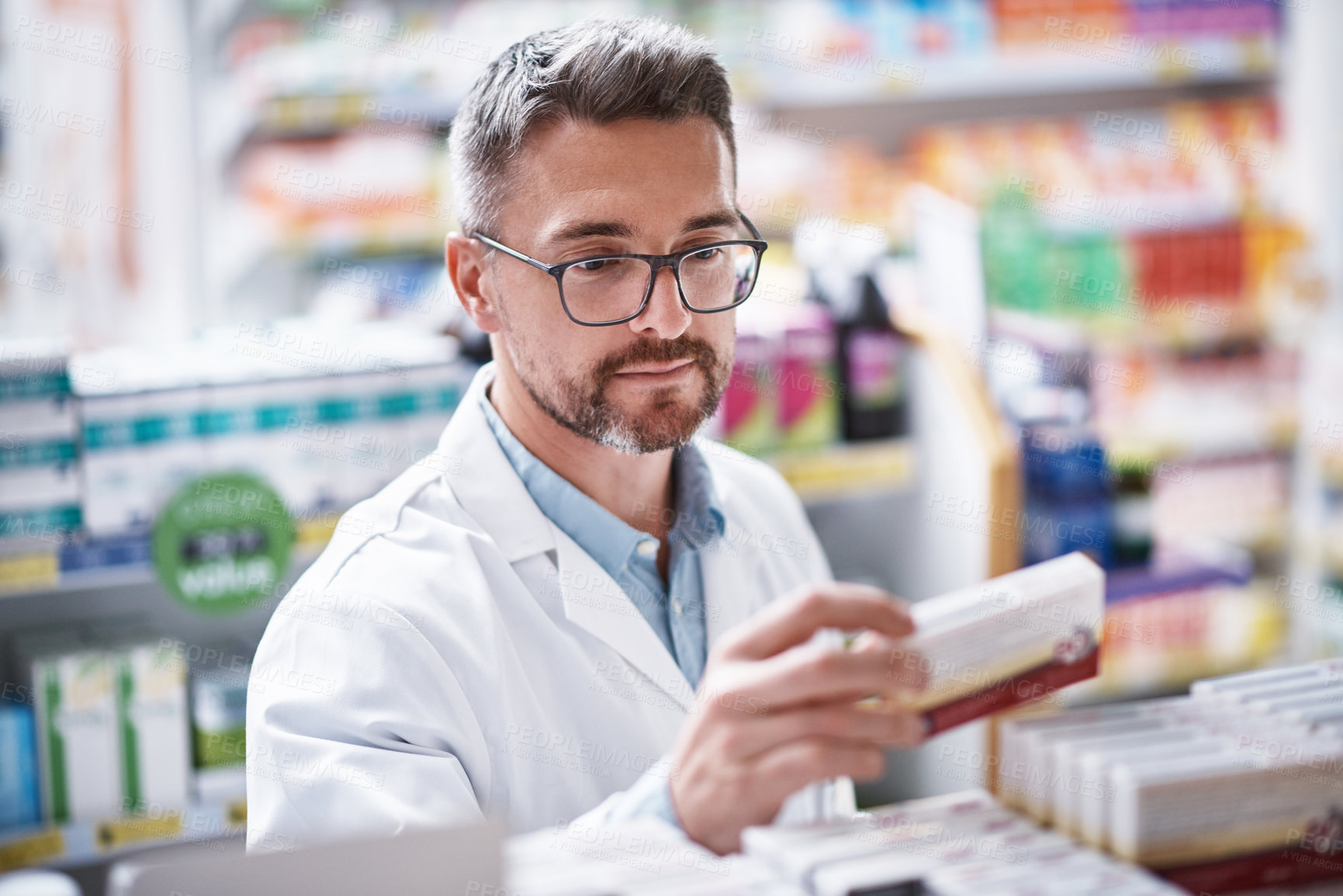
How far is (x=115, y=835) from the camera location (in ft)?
7.66

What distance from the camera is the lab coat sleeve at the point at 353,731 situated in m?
1.26

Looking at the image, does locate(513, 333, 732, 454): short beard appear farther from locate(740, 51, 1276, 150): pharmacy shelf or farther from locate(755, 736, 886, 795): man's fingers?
locate(740, 51, 1276, 150): pharmacy shelf

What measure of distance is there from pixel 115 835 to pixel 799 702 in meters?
1.92

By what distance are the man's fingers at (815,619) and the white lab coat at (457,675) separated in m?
0.36

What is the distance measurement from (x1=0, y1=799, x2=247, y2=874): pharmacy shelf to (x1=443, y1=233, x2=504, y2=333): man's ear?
115 centimetres

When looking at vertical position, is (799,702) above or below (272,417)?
below

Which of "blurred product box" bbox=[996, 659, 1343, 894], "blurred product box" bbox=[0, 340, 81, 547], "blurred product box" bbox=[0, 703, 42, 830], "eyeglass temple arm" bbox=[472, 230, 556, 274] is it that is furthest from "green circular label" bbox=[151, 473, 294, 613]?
"blurred product box" bbox=[996, 659, 1343, 894]

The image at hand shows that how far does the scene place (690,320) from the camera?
5.08ft

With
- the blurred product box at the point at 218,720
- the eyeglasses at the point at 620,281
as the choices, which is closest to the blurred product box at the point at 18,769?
the blurred product box at the point at 218,720

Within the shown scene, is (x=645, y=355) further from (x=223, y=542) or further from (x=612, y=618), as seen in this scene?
(x=223, y=542)

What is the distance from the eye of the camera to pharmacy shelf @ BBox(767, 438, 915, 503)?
2.74 meters

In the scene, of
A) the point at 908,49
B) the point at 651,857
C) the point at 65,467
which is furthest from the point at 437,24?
the point at 651,857

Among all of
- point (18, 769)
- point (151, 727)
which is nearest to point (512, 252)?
point (151, 727)

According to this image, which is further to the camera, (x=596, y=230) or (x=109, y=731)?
(x=109, y=731)
